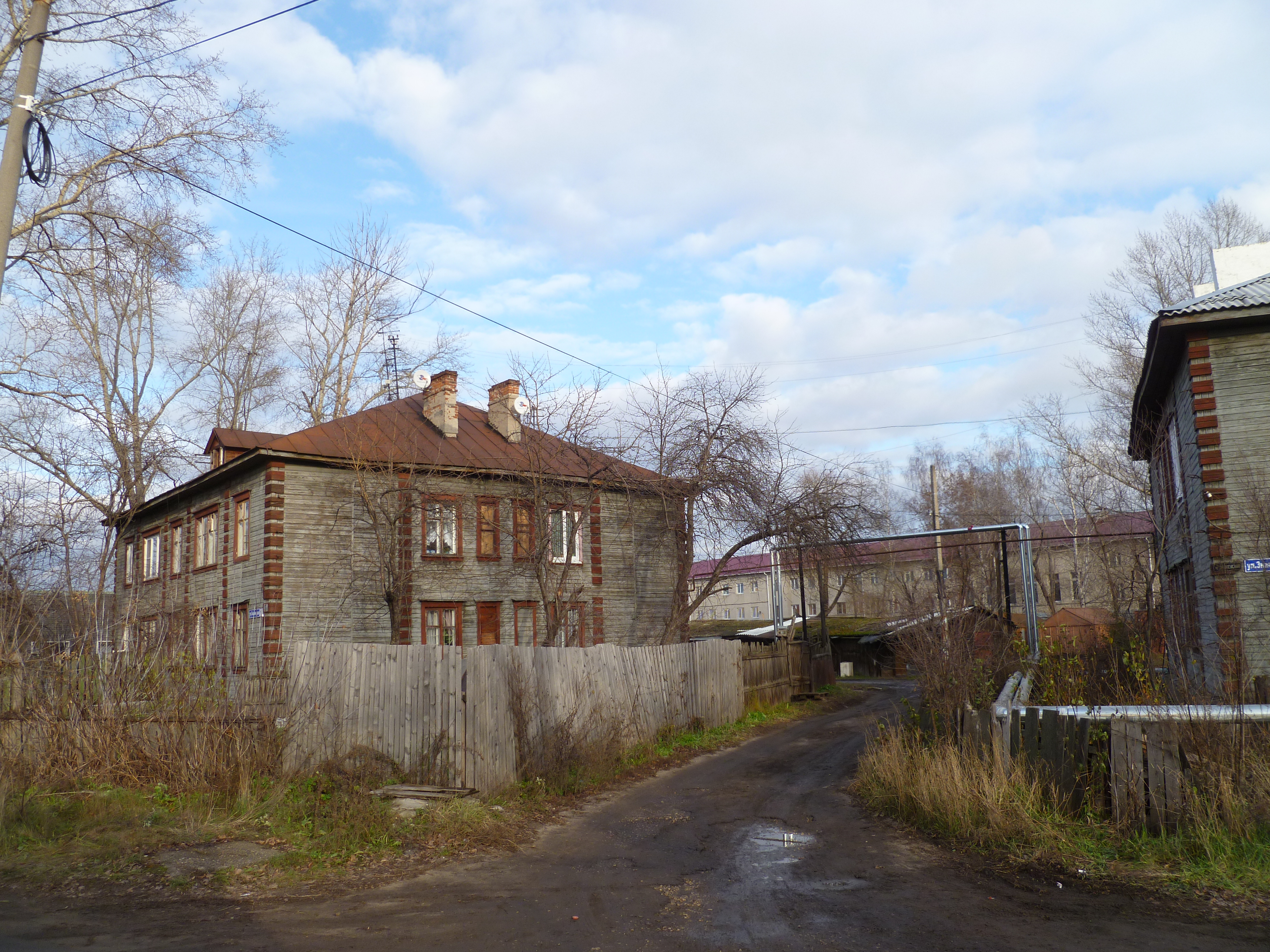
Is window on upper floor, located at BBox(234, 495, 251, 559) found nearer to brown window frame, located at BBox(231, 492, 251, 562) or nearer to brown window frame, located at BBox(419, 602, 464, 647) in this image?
brown window frame, located at BBox(231, 492, 251, 562)

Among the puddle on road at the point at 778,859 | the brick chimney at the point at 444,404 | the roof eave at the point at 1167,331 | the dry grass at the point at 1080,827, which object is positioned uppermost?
the brick chimney at the point at 444,404

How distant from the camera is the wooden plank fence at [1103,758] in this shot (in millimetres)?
7387

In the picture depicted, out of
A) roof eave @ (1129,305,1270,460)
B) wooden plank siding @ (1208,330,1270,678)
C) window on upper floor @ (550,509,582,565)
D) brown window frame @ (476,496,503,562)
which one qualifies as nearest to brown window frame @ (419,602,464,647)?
brown window frame @ (476,496,503,562)

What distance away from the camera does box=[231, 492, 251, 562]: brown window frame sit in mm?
22297

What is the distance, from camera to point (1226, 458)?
1357 centimetres

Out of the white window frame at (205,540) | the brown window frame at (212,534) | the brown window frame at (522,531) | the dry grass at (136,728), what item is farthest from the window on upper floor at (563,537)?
the dry grass at (136,728)

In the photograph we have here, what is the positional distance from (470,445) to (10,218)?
56.5 feet

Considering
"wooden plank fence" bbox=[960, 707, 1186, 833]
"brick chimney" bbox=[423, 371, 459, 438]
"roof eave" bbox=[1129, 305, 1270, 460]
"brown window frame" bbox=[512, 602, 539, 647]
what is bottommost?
"wooden plank fence" bbox=[960, 707, 1186, 833]

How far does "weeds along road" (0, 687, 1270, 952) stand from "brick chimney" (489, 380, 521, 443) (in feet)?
57.7

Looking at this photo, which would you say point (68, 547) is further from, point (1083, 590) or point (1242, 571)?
point (1083, 590)

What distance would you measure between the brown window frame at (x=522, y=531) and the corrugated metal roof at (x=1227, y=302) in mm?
14158

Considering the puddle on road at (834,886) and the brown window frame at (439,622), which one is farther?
the brown window frame at (439,622)

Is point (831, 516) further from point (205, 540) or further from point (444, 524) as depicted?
point (205, 540)

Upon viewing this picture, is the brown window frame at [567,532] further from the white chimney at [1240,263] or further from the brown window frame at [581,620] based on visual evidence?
the white chimney at [1240,263]
